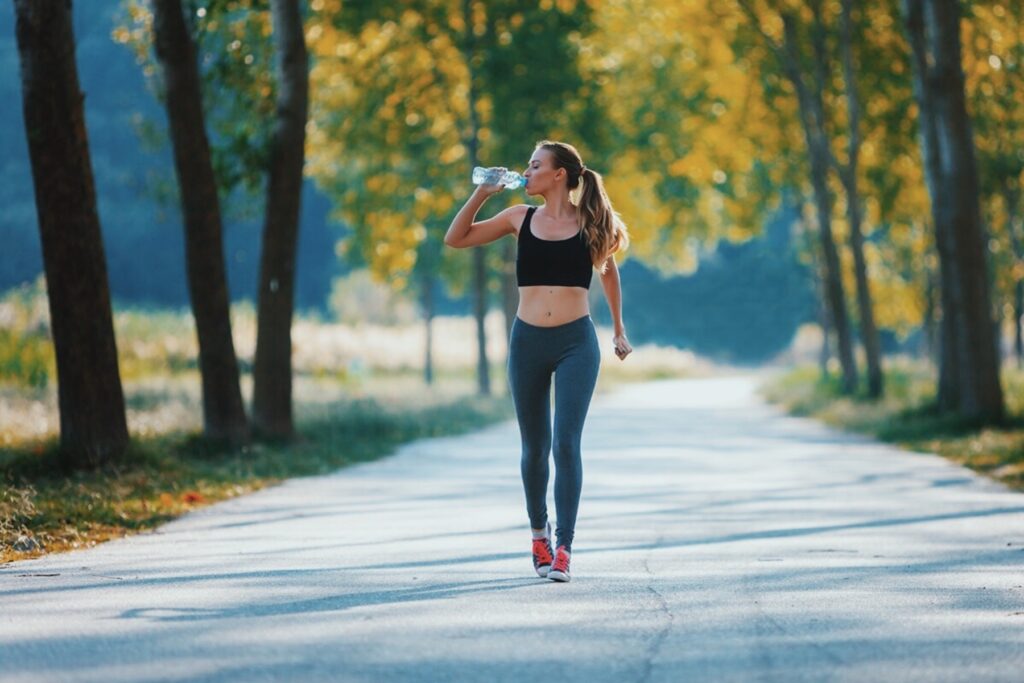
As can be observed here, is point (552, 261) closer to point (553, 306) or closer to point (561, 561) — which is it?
point (553, 306)

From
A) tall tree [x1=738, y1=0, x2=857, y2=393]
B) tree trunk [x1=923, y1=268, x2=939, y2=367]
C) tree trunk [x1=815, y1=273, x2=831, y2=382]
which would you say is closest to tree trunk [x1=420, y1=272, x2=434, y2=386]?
tall tree [x1=738, y1=0, x2=857, y2=393]

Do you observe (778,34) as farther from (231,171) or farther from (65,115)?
(65,115)

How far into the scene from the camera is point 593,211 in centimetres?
870

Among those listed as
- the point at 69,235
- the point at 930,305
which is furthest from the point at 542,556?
the point at 930,305

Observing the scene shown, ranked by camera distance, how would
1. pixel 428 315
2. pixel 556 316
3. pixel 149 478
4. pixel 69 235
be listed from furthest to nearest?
pixel 428 315 < pixel 149 478 < pixel 69 235 < pixel 556 316

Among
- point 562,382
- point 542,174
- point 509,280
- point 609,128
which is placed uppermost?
point 609,128

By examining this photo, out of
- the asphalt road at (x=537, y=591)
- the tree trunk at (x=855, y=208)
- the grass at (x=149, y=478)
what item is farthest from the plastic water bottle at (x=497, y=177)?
the tree trunk at (x=855, y=208)

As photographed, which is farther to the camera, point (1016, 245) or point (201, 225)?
point (1016, 245)

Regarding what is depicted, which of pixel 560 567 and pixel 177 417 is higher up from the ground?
pixel 560 567

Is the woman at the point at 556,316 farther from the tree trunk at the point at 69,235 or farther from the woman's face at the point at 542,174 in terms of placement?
the tree trunk at the point at 69,235

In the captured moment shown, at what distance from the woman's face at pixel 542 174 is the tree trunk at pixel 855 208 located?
76.1 feet

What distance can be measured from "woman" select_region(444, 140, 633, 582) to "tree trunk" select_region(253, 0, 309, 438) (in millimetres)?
11291

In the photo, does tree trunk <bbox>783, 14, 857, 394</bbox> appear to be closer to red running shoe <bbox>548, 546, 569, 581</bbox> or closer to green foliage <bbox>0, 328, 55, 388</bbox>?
green foliage <bbox>0, 328, 55, 388</bbox>

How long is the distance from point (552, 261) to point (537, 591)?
159 cm
